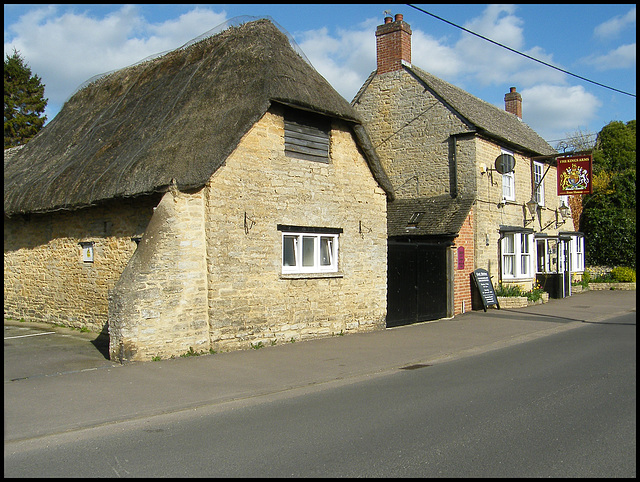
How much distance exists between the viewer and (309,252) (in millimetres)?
12352

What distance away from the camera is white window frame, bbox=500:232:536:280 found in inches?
791

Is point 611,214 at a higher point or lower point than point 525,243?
higher

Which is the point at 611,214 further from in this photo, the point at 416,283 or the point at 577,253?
the point at 416,283

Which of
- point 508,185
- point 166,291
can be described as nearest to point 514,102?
point 508,185

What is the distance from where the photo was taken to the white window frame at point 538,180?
72.7 ft

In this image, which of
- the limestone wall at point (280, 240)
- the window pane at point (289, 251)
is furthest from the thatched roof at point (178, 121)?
the window pane at point (289, 251)

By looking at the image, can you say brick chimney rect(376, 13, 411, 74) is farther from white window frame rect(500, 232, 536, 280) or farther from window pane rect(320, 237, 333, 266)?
window pane rect(320, 237, 333, 266)

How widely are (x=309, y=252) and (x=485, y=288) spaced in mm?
7939

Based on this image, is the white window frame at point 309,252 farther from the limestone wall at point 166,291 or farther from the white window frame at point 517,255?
the white window frame at point 517,255

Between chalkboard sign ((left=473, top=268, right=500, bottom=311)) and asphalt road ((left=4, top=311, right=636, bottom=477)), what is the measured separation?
917 centimetres

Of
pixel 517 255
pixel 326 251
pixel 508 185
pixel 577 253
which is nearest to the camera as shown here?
pixel 326 251

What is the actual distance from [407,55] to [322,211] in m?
11.3

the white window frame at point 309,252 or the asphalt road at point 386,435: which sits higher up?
the white window frame at point 309,252

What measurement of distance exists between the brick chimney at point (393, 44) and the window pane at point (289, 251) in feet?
37.1
